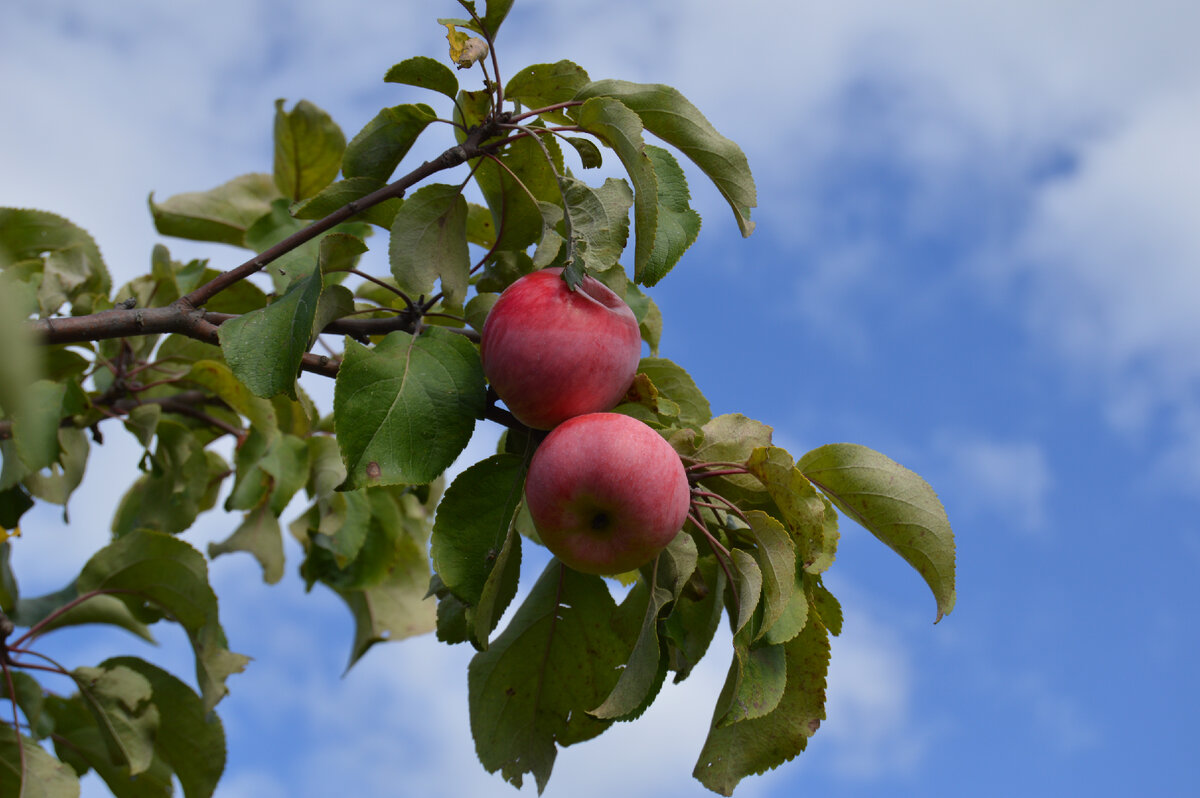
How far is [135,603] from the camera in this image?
215 centimetres

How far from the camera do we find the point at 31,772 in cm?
205

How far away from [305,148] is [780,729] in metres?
1.79

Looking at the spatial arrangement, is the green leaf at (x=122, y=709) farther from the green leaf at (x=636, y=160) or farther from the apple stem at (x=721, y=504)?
the green leaf at (x=636, y=160)

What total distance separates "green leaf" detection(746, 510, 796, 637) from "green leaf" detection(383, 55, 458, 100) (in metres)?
0.79

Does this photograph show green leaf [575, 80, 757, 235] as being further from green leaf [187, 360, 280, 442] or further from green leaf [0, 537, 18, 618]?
green leaf [0, 537, 18, 618]

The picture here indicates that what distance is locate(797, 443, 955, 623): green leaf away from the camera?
1364mm

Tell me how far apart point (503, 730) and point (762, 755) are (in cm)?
42

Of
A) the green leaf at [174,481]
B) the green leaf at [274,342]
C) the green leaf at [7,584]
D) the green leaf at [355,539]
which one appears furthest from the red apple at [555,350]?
the green leaf at [7,584]

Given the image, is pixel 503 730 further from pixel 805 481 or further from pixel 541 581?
pixel 805 481

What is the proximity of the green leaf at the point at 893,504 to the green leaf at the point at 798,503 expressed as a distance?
0.24 ft

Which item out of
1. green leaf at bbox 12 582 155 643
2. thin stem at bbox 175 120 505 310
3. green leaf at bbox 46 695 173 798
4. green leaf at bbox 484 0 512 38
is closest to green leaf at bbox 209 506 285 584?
green leaf at bbox 12 582 155 643

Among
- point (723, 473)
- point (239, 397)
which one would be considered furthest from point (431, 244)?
point (239, 397)

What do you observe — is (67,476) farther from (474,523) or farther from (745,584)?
(745,584)

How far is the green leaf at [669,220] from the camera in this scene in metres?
1.42
